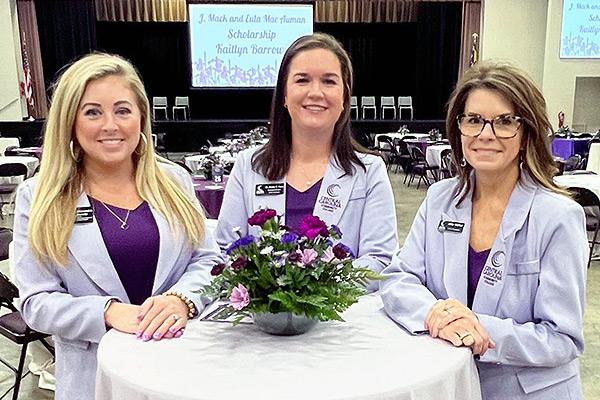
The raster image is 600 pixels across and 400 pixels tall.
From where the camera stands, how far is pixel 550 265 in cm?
152

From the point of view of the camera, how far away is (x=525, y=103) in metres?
1.55

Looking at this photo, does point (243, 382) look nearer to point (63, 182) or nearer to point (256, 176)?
point (63, 182)

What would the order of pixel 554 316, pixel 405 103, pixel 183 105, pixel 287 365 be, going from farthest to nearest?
pixel 405 103 < pixel 183 105 < pixel 554 316 < pixel 287 365

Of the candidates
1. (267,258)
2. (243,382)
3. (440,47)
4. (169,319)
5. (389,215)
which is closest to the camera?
(243,382)

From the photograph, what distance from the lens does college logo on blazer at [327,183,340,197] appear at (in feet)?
6.77

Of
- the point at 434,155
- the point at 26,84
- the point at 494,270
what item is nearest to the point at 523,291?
A: the point at 494,270

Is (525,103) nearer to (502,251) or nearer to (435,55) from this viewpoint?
(502,251)

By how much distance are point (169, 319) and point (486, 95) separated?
0.98 m

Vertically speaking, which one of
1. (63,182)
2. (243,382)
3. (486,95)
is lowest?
(243,382)

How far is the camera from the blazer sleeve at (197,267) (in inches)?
66.7

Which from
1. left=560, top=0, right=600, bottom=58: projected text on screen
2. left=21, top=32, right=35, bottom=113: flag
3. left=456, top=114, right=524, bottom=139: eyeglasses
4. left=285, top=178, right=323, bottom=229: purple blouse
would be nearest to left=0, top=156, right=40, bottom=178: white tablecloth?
left=285, top=178, right=323, bottom=229: purple blouse

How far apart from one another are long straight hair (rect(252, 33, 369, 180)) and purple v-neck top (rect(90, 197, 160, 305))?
0.51 m

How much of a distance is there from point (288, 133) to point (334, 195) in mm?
294

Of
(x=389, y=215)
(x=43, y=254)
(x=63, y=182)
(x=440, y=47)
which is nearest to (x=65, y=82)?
(x=63, y=182)
